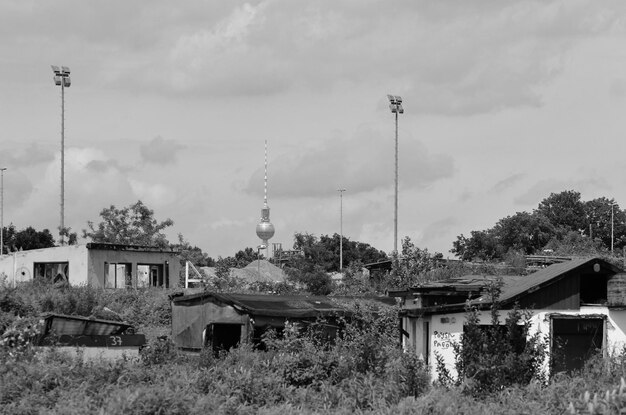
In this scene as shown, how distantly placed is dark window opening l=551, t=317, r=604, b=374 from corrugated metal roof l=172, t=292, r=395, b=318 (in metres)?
7.55

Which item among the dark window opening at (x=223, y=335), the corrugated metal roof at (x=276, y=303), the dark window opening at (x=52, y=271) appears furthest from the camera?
the dark window opening at (x=52, y=271)

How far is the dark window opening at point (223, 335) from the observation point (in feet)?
103

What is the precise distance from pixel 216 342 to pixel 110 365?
11.6 metres

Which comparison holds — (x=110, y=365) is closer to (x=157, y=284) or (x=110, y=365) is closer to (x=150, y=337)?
(x=150, y=337)

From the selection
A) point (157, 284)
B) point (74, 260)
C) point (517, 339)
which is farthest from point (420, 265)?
point (517, 339)

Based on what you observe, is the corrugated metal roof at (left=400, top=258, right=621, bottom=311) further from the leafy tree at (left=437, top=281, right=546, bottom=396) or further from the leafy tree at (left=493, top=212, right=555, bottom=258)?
the leafy tree at (left=493, top=212, right=555, bottom=258)

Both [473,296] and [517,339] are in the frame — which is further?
[473,296]

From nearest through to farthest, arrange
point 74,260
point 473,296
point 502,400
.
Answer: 1. point 502,400
2. point 473,296
3. point 74,260

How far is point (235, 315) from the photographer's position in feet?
99.6

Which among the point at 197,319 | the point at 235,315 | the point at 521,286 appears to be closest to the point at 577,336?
the point at 521,286

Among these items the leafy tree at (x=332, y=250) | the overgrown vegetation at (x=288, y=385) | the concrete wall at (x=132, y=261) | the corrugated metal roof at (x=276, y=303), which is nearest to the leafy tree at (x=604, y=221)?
the leafy tree at (x=332, y=250)

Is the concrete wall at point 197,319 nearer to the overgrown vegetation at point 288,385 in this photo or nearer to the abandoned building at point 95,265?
the overgrown vegetation at point 288,385

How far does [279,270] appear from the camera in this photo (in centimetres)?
7738

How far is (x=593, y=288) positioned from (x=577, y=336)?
6.12 ft
